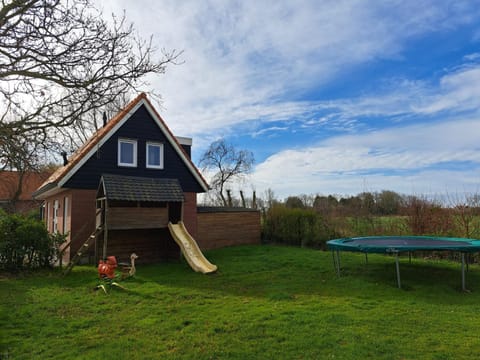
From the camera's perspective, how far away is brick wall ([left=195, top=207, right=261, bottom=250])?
54.1ft

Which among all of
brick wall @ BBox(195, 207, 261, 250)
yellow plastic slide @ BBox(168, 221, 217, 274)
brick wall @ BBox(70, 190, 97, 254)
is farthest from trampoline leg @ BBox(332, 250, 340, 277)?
brick wall @ BBox(70, 190, 97, 254)

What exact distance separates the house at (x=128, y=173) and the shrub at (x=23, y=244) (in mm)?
1205

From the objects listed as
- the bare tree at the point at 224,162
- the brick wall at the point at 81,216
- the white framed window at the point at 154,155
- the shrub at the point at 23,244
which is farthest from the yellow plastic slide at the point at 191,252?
the bare tree at the point at 224,162

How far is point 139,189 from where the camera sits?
1279cm

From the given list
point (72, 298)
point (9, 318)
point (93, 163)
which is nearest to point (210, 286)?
point (72, 298)

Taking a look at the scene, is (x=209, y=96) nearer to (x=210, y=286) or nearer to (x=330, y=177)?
(x=210, y=286)

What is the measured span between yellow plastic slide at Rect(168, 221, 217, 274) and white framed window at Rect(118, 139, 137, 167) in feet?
10.2

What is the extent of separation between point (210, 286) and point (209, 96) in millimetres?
6796

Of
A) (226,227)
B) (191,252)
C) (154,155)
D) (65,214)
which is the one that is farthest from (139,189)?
(226,227)

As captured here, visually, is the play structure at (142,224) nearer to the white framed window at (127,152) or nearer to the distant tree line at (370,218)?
the white framed window at (127,152)

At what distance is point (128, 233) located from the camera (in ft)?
44.6

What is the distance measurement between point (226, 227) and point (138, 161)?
5.82m

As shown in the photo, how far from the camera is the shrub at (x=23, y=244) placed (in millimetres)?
10500

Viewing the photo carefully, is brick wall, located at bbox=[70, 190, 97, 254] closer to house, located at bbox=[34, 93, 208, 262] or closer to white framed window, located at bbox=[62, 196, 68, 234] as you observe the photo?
house, located at bbox=[34, 93, 208, 262]
